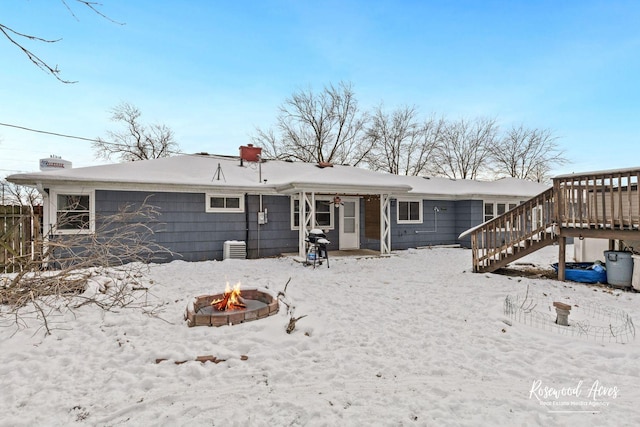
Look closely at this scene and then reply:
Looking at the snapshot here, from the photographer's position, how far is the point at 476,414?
7.04ft

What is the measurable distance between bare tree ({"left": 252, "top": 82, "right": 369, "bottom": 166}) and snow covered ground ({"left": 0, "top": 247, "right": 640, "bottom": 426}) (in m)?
19.8

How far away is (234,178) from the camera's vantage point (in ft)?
32.2

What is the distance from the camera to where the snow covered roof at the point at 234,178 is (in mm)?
7805

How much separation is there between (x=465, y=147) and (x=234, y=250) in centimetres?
2293

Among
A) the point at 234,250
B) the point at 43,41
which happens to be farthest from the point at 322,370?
the point at 234,250

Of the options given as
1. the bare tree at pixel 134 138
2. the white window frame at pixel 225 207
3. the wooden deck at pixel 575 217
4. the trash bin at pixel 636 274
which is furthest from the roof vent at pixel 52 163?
the trash bin at pixel 636 274

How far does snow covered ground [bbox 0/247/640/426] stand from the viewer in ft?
7.04

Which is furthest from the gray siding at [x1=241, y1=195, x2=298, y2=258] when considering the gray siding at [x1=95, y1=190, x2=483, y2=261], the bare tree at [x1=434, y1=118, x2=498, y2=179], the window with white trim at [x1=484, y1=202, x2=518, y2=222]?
the bare tree at [x1=434, y1=118, x2=498, y2=179]

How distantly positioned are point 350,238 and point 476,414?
899cm

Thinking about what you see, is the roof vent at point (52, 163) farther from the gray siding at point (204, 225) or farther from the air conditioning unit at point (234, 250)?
the air conditioning unit at point (234, 250)

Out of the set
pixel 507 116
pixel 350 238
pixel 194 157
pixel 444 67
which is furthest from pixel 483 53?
pixel 507 116

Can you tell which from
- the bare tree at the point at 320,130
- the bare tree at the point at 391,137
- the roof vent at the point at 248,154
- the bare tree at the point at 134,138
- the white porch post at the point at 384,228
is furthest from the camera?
the bare tree at the point at 391,137

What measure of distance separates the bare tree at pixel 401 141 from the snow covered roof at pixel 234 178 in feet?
37.2

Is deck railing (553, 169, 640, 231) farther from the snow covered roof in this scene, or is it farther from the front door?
the front door
